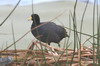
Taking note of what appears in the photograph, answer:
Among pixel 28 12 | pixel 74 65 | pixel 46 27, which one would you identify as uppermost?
pixel 28 12

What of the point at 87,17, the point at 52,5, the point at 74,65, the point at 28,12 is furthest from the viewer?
the point at 52,5

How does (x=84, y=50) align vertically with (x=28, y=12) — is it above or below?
below

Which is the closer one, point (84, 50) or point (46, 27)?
point (84, 50)

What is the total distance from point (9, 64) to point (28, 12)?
8799 mm

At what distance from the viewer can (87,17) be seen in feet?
31.7

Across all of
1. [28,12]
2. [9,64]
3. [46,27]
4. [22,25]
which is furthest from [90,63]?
[28,12]

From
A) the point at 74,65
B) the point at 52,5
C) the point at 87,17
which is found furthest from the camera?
the point at 52,5

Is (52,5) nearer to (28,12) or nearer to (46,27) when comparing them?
(28,12)

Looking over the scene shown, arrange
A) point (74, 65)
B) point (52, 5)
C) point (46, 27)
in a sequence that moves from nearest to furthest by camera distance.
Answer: point (74, 65) < point (46, 27) < point (52, 5)

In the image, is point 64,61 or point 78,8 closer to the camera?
point 64,61

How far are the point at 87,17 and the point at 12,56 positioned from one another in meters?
7.86

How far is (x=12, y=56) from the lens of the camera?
187cm

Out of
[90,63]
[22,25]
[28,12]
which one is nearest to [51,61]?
[90,63]

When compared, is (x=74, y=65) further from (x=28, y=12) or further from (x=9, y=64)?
(x=28, y=12)
